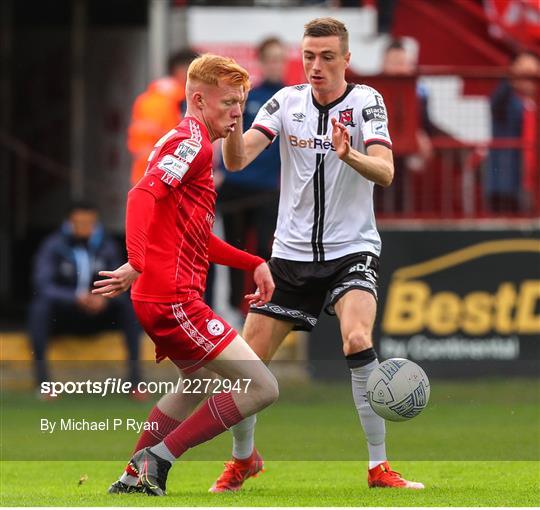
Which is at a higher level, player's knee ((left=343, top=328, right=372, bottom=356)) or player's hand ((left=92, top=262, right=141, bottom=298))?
player's hand ((left=92, top=262, right=141, bottom=298))

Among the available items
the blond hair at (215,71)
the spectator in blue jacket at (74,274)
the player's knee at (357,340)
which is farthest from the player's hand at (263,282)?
the spectator in blue jacket at (74,274)

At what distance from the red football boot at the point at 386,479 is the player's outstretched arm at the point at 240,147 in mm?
1772

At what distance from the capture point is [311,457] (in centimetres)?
934

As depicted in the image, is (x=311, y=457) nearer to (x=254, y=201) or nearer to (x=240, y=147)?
(x=240, y=147)

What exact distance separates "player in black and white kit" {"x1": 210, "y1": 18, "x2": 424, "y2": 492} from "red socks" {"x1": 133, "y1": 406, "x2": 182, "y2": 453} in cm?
56

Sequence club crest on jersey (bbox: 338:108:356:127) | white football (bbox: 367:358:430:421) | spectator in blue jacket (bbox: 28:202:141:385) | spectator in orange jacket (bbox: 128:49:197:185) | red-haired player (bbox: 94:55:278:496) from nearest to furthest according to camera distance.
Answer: red-haired player (bbox: 94:55:278:496) → white football (bbox: 367:358:430:421) → club crest on jersey (bbox: 338:108:356:127) → spectator in orange jacket (bbox: 128:49:197:185) → spectator in blue jacket (bbox: 28:202:141:385)

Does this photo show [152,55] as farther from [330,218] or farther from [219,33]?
[330,218]

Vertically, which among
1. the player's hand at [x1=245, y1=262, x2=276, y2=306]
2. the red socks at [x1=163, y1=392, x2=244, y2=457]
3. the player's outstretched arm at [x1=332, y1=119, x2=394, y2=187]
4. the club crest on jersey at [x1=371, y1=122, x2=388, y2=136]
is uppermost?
the club crest on jersey at [x1=371, y1=122, x2=388, y2=136]

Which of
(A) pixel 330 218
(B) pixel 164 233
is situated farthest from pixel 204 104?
(A) pixel 330 218

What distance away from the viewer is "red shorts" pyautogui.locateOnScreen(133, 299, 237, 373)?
7.25 m

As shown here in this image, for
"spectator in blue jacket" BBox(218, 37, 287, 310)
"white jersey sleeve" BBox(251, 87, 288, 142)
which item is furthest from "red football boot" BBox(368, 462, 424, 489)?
"spectator in blue jacket" BBox(218, 37, 287, 310)

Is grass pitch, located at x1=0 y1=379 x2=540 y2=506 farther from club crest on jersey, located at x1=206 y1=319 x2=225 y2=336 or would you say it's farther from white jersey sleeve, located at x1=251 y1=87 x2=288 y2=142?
white jersey sleeve, located at x1=251 y1=87 x2=288 y2=142

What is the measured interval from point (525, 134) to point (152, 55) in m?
4.03

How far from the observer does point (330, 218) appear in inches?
328
